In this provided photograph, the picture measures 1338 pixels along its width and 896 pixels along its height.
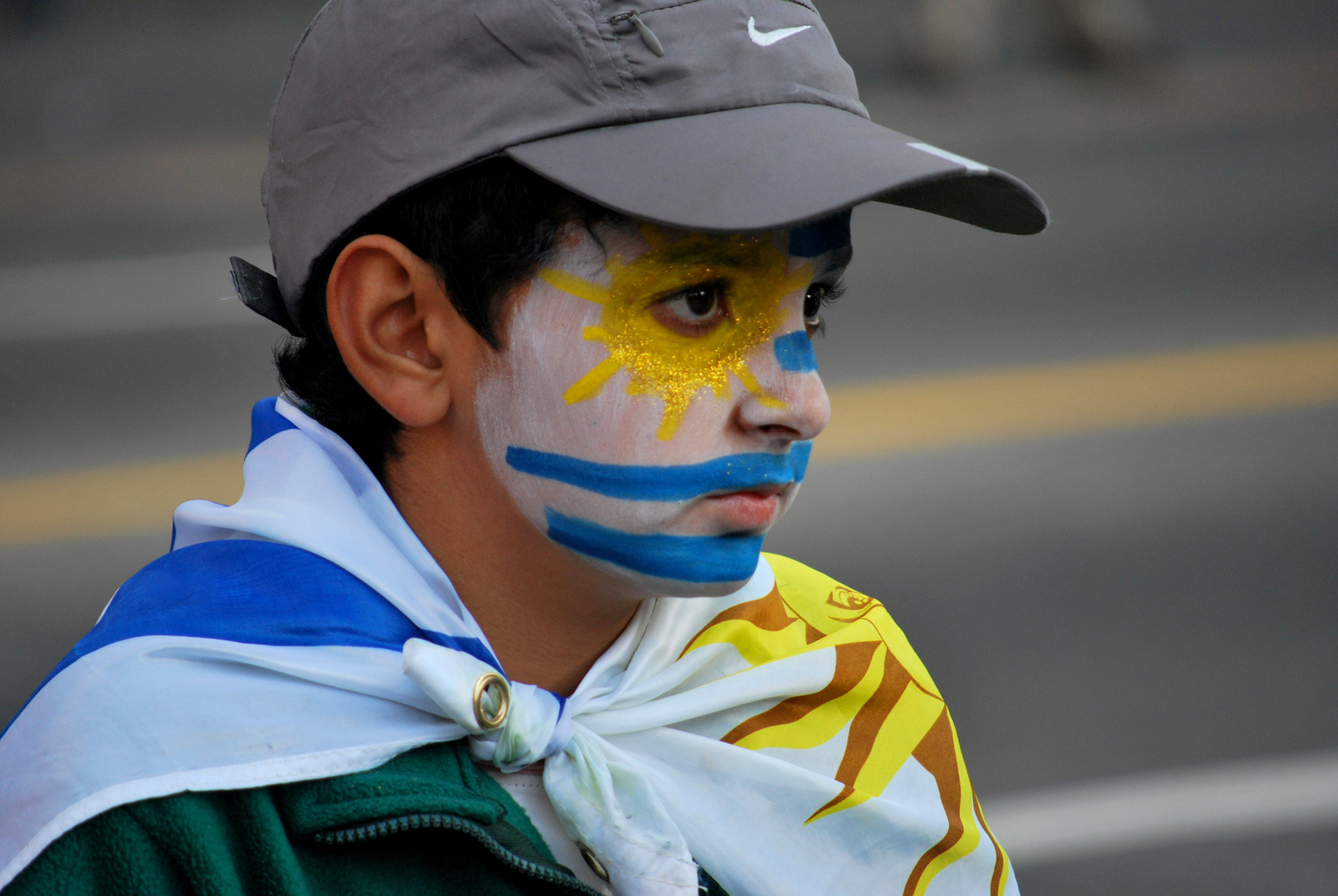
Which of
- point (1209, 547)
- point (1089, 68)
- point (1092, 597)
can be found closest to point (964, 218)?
point (1092, 597)

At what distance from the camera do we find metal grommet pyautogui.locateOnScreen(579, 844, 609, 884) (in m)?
1.63

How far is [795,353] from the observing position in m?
1.64

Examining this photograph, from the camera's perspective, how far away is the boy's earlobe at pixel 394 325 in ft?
5.39

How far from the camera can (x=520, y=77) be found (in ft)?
5.00

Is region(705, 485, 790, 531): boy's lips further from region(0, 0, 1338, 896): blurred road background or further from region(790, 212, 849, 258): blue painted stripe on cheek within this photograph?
region(0, 0, 1338, 896): blurred road background

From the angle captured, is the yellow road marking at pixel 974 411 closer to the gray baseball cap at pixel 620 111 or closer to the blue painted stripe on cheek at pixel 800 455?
the gray baseball cap at pixel 620 111

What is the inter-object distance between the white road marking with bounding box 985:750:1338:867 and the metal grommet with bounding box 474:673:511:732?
9.09 ft

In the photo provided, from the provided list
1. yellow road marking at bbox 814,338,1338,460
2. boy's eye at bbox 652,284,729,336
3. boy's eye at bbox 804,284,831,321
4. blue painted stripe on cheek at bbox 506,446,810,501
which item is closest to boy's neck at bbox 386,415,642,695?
blue painted stripe on cheek at bbox 506,446,810,501

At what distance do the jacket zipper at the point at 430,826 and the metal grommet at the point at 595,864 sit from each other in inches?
3.8

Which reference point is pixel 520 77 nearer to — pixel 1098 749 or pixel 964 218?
pixel 964 218

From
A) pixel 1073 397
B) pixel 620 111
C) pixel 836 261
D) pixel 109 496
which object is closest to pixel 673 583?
pixel 836 261

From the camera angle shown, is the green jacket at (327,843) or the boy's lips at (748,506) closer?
the green jacket at (327,843)

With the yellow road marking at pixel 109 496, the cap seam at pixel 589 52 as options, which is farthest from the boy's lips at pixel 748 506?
the yellow road marking at pixel 109 496

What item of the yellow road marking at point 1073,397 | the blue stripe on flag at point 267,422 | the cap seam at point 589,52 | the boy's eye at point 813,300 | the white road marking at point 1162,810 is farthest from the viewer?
the yellow road marking at point 1073,397
